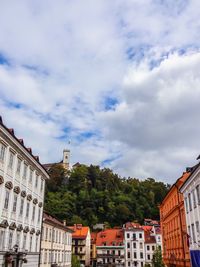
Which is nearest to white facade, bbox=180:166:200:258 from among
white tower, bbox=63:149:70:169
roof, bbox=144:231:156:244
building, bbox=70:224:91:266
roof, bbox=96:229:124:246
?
roof, bbox=144:231:156:244

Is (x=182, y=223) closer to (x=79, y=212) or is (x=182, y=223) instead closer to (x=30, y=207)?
(x=30, y=207)

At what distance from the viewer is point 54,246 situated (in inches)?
1594

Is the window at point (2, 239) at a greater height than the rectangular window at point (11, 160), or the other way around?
the rectangular window at point (11, 160)

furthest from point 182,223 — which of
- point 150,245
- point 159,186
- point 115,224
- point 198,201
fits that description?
point 159,186

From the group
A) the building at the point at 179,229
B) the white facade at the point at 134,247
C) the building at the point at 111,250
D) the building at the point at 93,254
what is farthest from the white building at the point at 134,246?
the building at the point at 179,229

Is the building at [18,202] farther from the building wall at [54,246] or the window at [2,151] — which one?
the building wall at [54,246]

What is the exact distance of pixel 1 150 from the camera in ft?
74.2

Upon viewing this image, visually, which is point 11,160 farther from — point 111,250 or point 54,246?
point 111,250

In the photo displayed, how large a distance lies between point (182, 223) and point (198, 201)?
11.3m

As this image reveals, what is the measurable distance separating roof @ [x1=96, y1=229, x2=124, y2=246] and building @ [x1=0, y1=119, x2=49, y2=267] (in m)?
52.7

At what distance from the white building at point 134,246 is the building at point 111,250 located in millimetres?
3027

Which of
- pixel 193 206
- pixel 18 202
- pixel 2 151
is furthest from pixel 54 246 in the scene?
pixel 2 151

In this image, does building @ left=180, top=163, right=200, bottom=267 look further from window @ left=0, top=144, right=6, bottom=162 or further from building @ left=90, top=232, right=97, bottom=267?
building @ left=90, top=232, right=97, bottom=267

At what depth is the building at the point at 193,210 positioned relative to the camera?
24.5m
